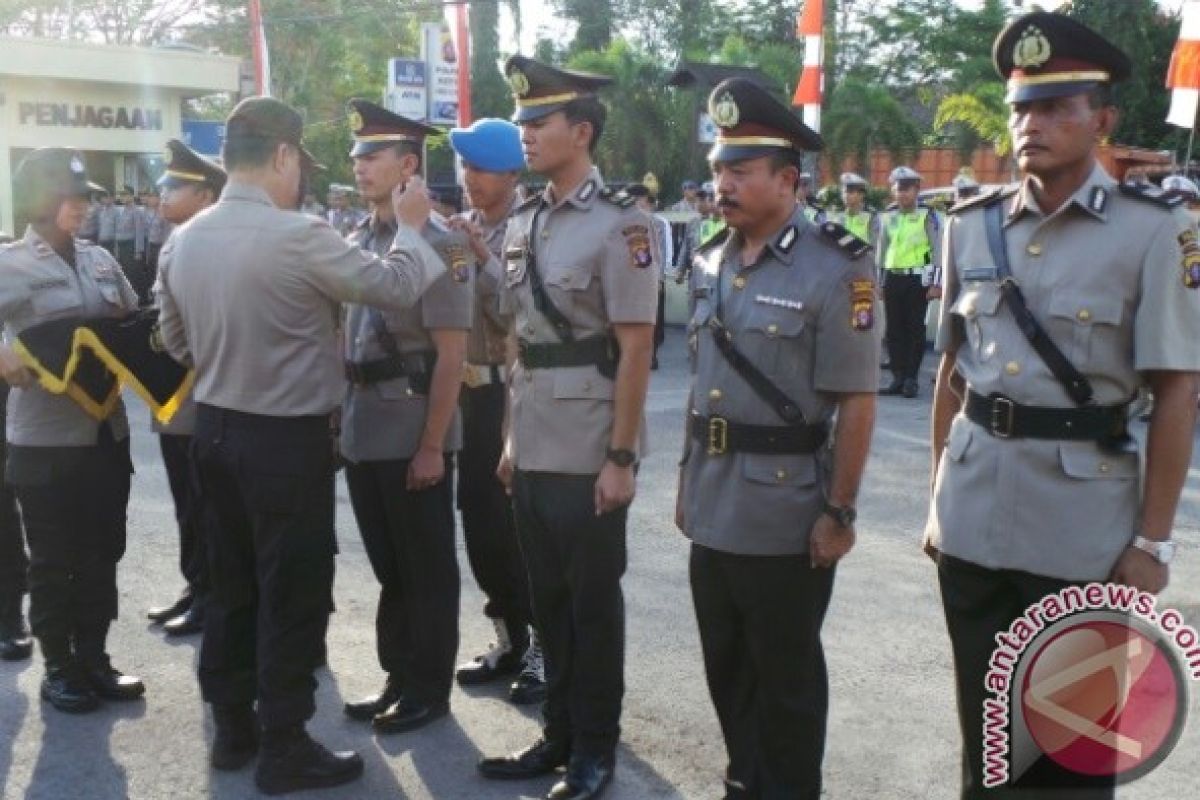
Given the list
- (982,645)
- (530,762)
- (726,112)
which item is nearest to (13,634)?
(530,762)

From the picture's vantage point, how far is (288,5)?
133 ft

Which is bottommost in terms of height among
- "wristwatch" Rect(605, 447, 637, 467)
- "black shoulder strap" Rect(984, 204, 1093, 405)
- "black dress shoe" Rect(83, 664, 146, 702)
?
"black dress shoe" Rect(83, 664, 146, 702)

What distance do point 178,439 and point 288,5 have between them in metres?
38.3

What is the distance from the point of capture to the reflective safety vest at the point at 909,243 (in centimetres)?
1141

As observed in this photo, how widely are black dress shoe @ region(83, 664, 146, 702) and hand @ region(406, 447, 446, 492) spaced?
52.4 inches

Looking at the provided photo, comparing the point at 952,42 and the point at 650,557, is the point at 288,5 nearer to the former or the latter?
the point at 952,42

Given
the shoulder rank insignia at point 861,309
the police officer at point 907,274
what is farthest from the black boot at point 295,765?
the police officer at point 907,274

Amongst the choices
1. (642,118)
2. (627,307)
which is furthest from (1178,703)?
(642,118)

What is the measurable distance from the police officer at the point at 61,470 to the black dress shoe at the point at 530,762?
146cm

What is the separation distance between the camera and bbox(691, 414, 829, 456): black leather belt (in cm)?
311

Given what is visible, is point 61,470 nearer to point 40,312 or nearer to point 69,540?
point 69,540

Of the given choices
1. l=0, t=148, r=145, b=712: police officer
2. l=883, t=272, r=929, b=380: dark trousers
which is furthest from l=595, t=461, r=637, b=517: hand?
l=883, t=272, r=929, b=380: dark trousers

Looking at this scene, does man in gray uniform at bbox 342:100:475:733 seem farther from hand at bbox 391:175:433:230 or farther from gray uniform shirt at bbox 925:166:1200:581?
gray uniform shirt at bbox 925:166:1200:581

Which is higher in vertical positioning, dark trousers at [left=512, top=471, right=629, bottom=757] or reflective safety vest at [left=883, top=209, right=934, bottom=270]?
reflective safety vest at [left=883, top=209, right=934, bottom=270]
